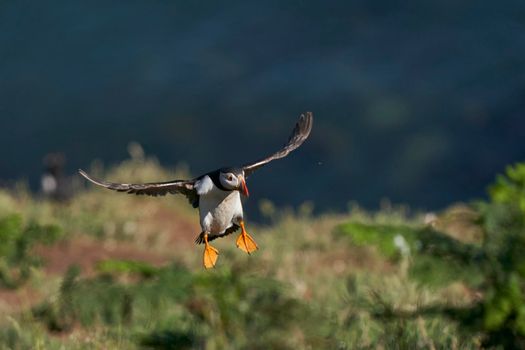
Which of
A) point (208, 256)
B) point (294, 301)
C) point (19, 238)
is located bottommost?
point (208, 256)

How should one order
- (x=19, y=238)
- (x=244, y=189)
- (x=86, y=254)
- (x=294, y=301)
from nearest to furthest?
(x=244, y=189), (x=294, y=301), (x=19, y=238), (x=86, y=254)

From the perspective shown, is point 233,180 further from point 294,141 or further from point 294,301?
point 294,301

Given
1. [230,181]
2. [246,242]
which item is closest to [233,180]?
[230,181]

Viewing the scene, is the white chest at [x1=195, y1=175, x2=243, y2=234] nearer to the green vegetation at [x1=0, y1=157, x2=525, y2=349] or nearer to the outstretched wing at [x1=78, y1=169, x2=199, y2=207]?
the outstretched wing at [x1=78, y1=169, x2=199, y2=207]

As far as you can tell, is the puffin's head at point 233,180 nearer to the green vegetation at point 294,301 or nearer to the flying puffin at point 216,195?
the flying puffin at point 216,195

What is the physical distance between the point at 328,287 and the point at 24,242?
12.2ft

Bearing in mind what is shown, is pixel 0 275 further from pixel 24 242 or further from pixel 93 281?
pixel 93 281

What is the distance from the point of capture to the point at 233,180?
2.01 meters

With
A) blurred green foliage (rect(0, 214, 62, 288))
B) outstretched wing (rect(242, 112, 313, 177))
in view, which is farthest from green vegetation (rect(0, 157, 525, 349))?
outstretched wing (rect(242, 112, 313, 177))

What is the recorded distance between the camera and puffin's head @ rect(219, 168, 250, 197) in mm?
2000

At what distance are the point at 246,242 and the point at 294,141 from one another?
27 cm

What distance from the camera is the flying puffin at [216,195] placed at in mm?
2010

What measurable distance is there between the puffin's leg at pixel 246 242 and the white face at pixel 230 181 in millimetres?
73

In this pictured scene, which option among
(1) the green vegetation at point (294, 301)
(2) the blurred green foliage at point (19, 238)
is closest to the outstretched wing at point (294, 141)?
(1) the green vegetation at point (294, 301)
